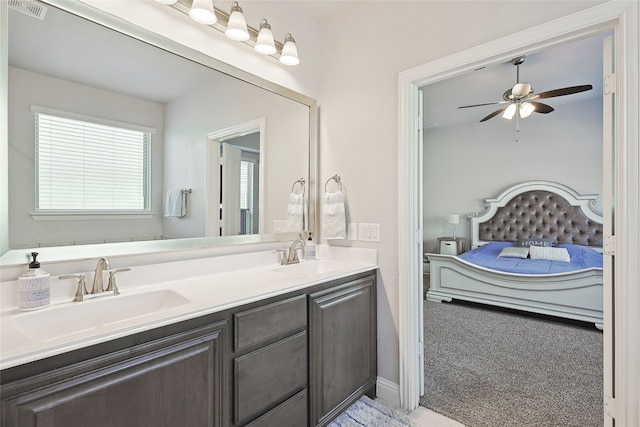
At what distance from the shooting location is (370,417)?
180 cm

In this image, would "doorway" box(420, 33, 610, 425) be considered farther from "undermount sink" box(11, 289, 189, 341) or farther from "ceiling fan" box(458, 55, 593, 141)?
"undermount sink" box(11, 289, 189, 341)

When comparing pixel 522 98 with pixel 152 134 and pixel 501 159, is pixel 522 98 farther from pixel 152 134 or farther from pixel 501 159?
pixel 152 134

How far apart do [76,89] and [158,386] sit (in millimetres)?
1238

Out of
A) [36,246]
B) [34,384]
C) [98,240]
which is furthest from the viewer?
[98,240]

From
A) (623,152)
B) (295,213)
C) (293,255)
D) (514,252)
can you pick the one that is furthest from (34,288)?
(514,252)

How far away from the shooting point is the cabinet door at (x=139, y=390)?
799 mm

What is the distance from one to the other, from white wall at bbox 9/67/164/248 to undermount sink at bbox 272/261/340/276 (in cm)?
79

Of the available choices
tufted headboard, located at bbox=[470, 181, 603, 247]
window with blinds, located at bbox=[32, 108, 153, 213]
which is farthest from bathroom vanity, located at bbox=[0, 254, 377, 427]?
tufted headboard, located at bbox=[470, 181, 603, 247]

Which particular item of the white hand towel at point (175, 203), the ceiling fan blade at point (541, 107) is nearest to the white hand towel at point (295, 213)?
the white hand towel at point (175, 203)

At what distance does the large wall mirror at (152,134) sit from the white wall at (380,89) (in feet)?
0.93

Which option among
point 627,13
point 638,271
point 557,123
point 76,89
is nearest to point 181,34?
point 76,89

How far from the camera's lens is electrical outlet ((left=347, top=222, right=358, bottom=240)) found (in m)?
2.17

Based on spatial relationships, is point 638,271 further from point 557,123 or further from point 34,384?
point 557,123

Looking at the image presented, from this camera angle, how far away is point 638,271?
4.19 ft
